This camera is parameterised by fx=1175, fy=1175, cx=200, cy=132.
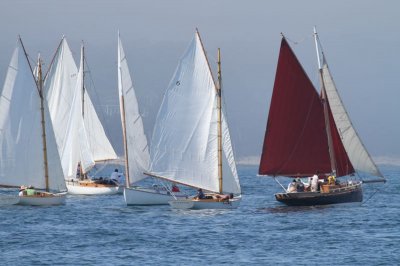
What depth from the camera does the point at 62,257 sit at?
5612 cm

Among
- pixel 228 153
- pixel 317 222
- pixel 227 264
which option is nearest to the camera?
pixel 227 264

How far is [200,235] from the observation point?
65.4 m

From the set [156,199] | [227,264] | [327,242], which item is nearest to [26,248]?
[227,264]

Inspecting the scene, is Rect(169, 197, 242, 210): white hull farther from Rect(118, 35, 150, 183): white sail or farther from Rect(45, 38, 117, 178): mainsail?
Rect(45, 38, 117, 178): mainsail

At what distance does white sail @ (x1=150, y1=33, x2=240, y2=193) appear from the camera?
79.9m

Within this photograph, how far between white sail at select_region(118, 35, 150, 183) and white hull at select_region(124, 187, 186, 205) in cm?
374

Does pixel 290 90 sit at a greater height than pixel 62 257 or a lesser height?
greater

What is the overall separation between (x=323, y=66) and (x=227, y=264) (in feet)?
107

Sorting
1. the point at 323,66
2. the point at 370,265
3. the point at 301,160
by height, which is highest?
the point at 323,66

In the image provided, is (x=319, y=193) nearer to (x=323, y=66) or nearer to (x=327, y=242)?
(x=323, y=66)

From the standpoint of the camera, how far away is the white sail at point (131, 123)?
294 feet

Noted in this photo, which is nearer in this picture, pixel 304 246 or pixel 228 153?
pixel 304 246

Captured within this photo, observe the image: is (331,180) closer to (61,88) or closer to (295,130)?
(295,130)

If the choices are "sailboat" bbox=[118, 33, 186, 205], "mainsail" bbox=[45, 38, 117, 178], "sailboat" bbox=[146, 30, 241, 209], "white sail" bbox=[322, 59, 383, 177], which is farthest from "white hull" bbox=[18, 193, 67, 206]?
"mainsail" bbox=[45, 38, 117, 178]
